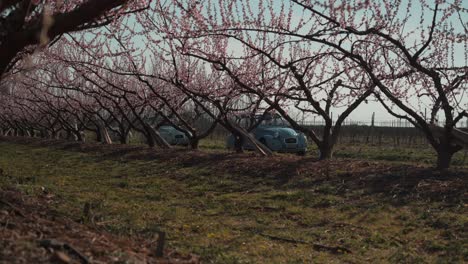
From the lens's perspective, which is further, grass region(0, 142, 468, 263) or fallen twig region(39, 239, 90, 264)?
grass region(0, 142, 468, 263)

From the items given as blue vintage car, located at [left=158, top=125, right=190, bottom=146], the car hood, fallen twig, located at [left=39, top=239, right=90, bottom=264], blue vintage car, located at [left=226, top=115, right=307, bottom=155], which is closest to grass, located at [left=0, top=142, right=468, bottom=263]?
fallen twig, located at [left=39, top=239, right=90, bottom=264]

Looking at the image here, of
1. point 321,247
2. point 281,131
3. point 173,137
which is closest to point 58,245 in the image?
point 321,247

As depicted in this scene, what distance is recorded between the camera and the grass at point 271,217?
4.63 metres

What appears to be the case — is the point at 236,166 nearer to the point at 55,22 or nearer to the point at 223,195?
the point at 223,195

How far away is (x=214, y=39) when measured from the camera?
42.3 feet

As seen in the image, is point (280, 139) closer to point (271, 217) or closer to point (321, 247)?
point (271, 217)

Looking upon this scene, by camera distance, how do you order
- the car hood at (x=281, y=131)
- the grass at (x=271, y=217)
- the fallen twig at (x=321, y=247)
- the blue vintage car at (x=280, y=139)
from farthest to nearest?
the car hood at (x=281, y=131), the blue vintage car at (x=280, y=139), the fallen twig at (x=321, y=247), the grass at (x=271, y=217)

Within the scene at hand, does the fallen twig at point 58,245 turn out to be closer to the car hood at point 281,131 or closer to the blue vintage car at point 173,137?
the car hood at point 281,131

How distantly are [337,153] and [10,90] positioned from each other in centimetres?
2142

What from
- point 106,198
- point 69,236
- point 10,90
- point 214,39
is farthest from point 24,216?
point 10,90

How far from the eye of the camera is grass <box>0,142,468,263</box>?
4629 millimetres

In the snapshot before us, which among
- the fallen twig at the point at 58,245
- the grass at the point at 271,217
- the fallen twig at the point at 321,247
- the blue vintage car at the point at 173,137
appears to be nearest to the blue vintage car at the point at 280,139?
the grass at the point at 271,217

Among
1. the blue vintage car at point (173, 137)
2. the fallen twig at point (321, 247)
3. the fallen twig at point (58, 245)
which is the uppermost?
the blue vintage car at point (173, 137)

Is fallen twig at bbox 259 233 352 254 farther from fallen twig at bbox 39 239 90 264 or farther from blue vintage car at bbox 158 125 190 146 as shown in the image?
blue vintage car at bbox 158 125 190 146
